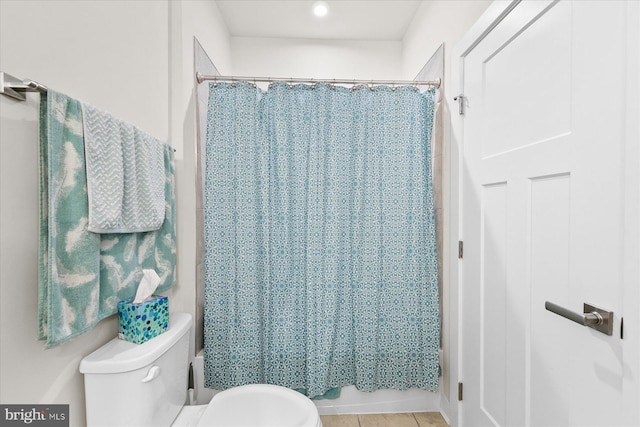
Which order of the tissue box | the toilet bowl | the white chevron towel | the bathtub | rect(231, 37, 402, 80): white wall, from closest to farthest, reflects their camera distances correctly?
the white chevron towel
the tissue box
the toilet bowl
the bathtub
rect(231, 37, 402, 80): white wall

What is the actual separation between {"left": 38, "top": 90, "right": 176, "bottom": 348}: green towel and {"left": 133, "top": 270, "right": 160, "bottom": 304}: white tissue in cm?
9

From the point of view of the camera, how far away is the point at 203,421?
1.34m

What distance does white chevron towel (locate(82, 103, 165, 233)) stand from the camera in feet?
3.26

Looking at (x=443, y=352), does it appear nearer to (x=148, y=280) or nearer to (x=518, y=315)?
(x=518, y=315)

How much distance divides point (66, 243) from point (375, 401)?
170 cm

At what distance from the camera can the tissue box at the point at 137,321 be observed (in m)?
1.18

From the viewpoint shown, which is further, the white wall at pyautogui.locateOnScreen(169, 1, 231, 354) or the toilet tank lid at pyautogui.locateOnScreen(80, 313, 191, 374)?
the white wall at pyautogui.locateOnScreen(169, 1, 231, 354)

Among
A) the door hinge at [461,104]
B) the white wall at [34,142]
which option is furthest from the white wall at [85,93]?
the door hinge at [461,104]

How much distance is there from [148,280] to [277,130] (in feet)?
A: 3.12

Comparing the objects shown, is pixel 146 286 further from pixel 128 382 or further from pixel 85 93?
pixel 85 93

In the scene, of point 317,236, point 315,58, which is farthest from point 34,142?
point 315,58

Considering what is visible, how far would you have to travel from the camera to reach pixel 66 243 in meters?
0.92

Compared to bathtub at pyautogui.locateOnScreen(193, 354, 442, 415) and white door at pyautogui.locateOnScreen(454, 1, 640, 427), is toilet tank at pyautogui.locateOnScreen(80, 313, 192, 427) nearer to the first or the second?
bathtub at pyautogui.locateOnScreen(193, 354, 442, 415)

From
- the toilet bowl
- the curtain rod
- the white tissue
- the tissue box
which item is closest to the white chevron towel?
the white tissue
